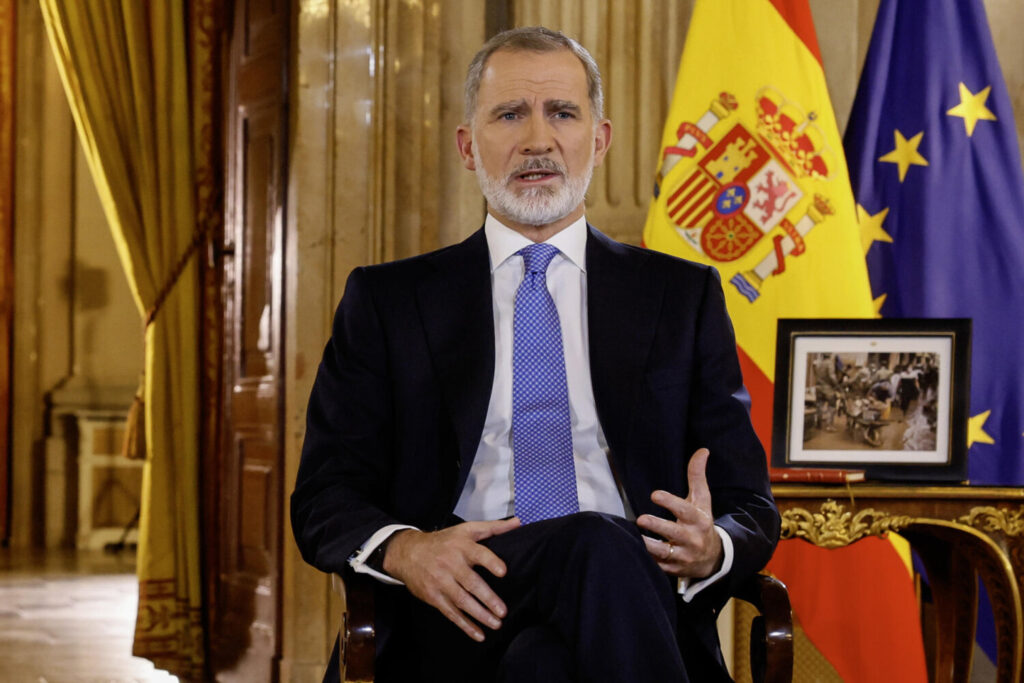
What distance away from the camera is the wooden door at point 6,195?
350 inches

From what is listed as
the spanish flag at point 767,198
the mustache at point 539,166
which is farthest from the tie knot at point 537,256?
the spanish flag at point 767,198

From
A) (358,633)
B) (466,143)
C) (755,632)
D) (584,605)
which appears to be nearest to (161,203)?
(466,143)

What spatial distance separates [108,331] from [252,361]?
545cm

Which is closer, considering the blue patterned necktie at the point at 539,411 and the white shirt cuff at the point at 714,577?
the white shirt cuff at the point at 714,577

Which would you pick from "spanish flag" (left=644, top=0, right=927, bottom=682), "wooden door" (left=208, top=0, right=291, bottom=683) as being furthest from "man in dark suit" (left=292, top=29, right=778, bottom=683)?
"wooden door" (left=208, top=0, right=291, bottom=683)

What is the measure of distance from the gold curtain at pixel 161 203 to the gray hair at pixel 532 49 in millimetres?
2859

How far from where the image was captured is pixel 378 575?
1.66m

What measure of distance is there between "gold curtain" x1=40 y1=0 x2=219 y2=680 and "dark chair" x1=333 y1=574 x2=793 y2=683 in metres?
3.04

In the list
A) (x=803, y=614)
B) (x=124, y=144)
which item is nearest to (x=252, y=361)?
(x=124, y=144)

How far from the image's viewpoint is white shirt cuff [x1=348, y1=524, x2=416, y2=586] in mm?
1654

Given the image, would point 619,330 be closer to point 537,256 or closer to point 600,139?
point 537,256

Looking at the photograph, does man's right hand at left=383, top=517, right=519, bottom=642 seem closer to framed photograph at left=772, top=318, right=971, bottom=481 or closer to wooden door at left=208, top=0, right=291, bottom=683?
framed photograph at left=772, top=318, right=971, bottom=481

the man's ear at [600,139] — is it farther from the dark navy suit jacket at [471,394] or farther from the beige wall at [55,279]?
the beige wall at [55,279]

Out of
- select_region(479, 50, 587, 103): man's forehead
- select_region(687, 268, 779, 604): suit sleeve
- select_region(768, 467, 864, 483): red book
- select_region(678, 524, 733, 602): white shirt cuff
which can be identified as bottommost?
select_region(678, 524, 733, 602): white shirt cuff
